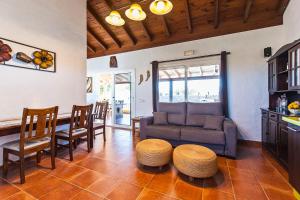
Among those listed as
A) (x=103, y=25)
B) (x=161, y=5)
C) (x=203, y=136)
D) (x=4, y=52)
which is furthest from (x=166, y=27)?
(x=4, y=52)

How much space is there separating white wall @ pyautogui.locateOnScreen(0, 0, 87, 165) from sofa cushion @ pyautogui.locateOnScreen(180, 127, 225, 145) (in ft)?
8.70

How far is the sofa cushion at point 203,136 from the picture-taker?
282 cm

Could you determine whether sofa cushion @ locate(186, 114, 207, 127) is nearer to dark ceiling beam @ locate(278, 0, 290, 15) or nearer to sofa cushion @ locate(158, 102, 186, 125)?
sofa cushion @ locate(158, 102, 186, 125)

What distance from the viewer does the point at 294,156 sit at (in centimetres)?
171

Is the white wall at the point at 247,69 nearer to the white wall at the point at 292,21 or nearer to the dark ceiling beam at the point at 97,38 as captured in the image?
the white wall at the point at 292,21

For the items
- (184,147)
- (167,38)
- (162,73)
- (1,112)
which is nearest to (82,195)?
(184,147)

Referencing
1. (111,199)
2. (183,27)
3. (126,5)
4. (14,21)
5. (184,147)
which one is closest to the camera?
(111,199)

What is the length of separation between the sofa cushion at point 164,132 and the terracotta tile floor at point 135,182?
0.85 metres

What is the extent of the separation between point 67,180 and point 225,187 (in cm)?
211

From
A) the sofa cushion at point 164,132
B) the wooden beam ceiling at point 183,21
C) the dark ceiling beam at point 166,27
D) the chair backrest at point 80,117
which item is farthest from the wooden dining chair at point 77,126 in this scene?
the dark ceiling beam at point 166,27

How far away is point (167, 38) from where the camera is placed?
458 cm

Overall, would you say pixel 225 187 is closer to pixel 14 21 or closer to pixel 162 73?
pixel 162 73

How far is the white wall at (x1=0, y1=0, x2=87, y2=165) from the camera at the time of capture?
2455 millimetres

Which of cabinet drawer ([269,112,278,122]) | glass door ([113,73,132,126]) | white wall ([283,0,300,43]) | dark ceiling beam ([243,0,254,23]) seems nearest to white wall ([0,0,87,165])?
glass door ([113,73,132,126])
